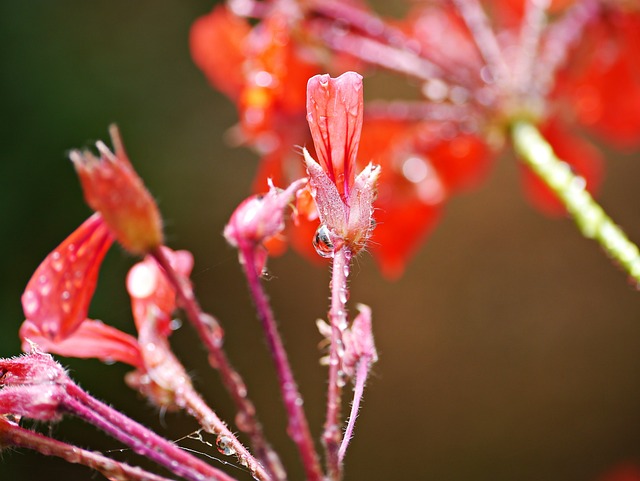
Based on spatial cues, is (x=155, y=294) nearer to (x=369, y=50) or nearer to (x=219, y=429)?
(x=219, y=429)

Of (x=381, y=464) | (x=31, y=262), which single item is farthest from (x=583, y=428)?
(x=31, y=262)

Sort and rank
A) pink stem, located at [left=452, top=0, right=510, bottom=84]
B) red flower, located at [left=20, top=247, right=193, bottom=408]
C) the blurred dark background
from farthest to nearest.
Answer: the blurred dark background → pink stem, located at [left=452, top=0, right=510, bottom=84] → red flower, located at [left=20, top=247, right=193, bottom=408]

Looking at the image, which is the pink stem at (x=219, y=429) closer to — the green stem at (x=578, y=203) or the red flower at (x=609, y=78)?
the green stem at (x=578, y=203)

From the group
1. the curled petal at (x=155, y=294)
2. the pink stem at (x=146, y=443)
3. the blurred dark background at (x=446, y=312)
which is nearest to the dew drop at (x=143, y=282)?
the curled petal at (x=155, y=294)

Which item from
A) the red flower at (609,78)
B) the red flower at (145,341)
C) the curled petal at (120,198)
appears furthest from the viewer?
the red flower at (609,78)

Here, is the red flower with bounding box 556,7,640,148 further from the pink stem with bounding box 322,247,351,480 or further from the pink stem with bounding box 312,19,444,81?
the pink stem with bounding box 322,247,351,480

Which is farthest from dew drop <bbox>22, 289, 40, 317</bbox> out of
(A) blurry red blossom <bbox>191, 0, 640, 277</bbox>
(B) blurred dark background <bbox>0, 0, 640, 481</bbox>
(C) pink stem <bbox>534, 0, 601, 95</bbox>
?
(B) blurred dark background <bbox>0, 0, 640, 481</bbox>

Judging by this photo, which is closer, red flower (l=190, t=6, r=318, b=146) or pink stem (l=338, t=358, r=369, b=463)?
pink stem (l=338, t=358, r=369, b=463)
